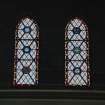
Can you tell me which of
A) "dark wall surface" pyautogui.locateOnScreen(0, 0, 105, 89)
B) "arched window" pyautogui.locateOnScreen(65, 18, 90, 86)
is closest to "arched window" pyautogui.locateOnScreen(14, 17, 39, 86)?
"dark wall surface" pyautogui.locateOnScreen(0, 0, 105, 89)

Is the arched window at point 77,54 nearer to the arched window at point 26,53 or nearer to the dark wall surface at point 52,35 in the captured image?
the dark wall surface at point 52,35

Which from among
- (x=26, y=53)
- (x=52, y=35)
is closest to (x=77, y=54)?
(x=52, y=35)

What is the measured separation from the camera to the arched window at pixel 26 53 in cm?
786

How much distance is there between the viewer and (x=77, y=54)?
7930 millimetres

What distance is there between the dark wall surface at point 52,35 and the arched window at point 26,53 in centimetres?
10

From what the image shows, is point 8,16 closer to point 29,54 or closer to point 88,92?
point 29,54

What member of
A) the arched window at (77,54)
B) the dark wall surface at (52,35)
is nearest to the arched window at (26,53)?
the dark wall surface at (52,35)

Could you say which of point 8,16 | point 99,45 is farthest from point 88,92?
point 8,16

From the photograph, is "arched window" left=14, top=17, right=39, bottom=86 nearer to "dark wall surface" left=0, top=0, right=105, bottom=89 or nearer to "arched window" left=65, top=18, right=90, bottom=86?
"dark wall surface" left=0, top=0, right=105, bottom=89

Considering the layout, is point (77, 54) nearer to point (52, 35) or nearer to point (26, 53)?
point (52, 35)

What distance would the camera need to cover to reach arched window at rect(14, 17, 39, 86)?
309 inches

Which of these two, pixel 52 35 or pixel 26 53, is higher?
pixel 52 35

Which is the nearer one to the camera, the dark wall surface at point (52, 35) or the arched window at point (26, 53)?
the dark wall surface at point (52, 35)

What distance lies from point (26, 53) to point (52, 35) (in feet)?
1.83
